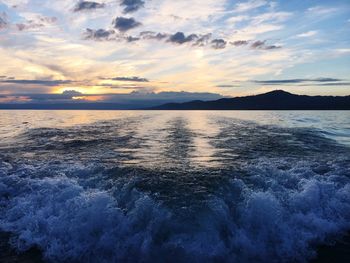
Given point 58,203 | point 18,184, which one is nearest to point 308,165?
point 58,203

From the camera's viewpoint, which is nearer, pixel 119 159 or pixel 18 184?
pixel 18 184

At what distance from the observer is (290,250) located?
7426mm

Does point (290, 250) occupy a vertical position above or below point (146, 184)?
below

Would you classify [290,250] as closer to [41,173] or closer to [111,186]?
[111,186]

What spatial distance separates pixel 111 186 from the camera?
Answer: 34.1 ft

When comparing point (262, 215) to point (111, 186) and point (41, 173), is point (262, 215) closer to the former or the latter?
point (111, 186)

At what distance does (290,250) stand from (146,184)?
177 inches

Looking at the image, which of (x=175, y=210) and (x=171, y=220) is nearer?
(x=171, y=220)

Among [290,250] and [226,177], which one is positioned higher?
[226,177]

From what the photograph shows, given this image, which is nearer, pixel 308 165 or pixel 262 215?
pixel 262 215

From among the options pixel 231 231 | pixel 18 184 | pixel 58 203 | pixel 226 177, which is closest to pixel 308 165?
pixel 226 177

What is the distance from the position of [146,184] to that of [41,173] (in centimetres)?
447

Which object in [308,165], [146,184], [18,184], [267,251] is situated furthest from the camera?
[308,165]

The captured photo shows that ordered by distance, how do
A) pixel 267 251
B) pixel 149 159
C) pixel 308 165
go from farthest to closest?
pixel 149 159 → pixel 308 165 → pixel 267 251
